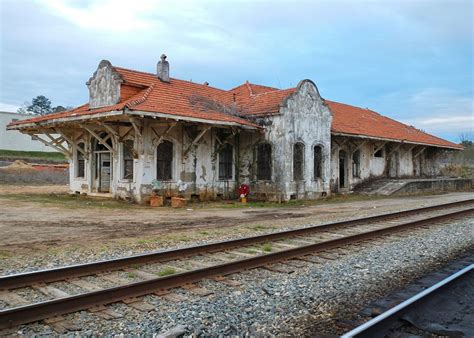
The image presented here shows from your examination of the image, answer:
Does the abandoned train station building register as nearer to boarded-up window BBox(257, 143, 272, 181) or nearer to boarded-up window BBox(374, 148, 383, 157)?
boarded-up window BBox(257, 143, 272, 181)

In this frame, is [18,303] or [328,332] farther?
[18,303]

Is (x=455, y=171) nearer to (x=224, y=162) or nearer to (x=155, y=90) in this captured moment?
(x=224, y=162)

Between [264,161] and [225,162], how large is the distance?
1805 millimetres

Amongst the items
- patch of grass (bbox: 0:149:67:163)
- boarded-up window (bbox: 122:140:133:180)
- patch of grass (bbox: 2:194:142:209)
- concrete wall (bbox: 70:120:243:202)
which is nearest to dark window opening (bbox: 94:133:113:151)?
concrete wall (bbox: 70:120:243:202)

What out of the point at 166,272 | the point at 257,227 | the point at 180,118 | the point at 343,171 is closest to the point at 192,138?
the point at 180,118

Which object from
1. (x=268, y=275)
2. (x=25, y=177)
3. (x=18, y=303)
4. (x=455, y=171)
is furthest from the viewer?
(x=455, y=171)

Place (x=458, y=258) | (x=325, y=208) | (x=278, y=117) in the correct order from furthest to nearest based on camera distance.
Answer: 1. (x=278, y=117)
2. (x=325, y=208)
3. (x=458, y=258)

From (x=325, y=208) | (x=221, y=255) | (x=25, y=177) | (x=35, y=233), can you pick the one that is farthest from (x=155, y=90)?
(x=25, y=177)

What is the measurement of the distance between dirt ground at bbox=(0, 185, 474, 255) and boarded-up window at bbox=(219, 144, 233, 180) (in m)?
3.86

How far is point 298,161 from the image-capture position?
20.7 meters

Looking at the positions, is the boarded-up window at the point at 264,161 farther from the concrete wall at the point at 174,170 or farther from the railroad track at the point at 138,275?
the railroad track at the point at 138,275

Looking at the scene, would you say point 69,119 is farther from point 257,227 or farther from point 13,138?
point 13,138

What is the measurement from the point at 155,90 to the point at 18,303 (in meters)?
14.1

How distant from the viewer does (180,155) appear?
60.4 feet
